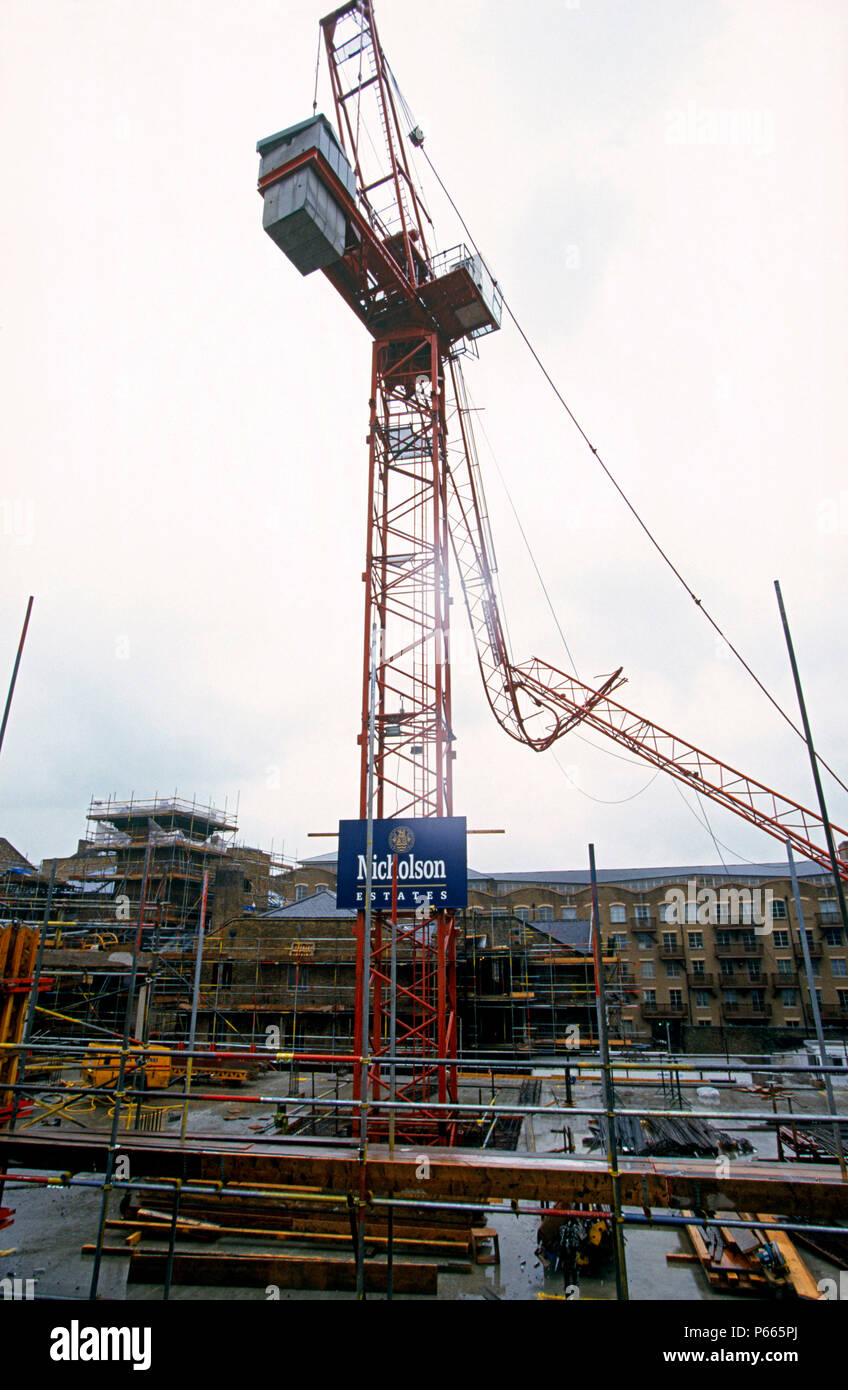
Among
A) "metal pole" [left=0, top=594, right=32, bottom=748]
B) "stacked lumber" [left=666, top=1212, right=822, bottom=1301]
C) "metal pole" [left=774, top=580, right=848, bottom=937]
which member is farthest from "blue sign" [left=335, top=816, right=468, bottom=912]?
"metal pole" [left=774, top=580, right=848, bottom=937]

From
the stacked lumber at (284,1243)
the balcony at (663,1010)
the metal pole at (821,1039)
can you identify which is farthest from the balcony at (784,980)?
the stacked lumber at (284,1243)

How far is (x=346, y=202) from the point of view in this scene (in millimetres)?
16844

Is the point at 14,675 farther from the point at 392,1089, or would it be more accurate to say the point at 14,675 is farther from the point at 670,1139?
the point at 670,1139

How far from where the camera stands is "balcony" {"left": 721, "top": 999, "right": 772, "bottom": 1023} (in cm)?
4253

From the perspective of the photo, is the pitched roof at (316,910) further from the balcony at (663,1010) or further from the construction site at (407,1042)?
the balcony at (663,1010)

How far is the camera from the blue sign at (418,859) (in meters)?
14.9

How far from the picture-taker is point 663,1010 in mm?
43281

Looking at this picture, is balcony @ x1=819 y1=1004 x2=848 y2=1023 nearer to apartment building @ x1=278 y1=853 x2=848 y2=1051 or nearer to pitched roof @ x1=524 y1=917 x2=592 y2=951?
apartment building @ x1=278 y1=853 x2=848 y2=1051
